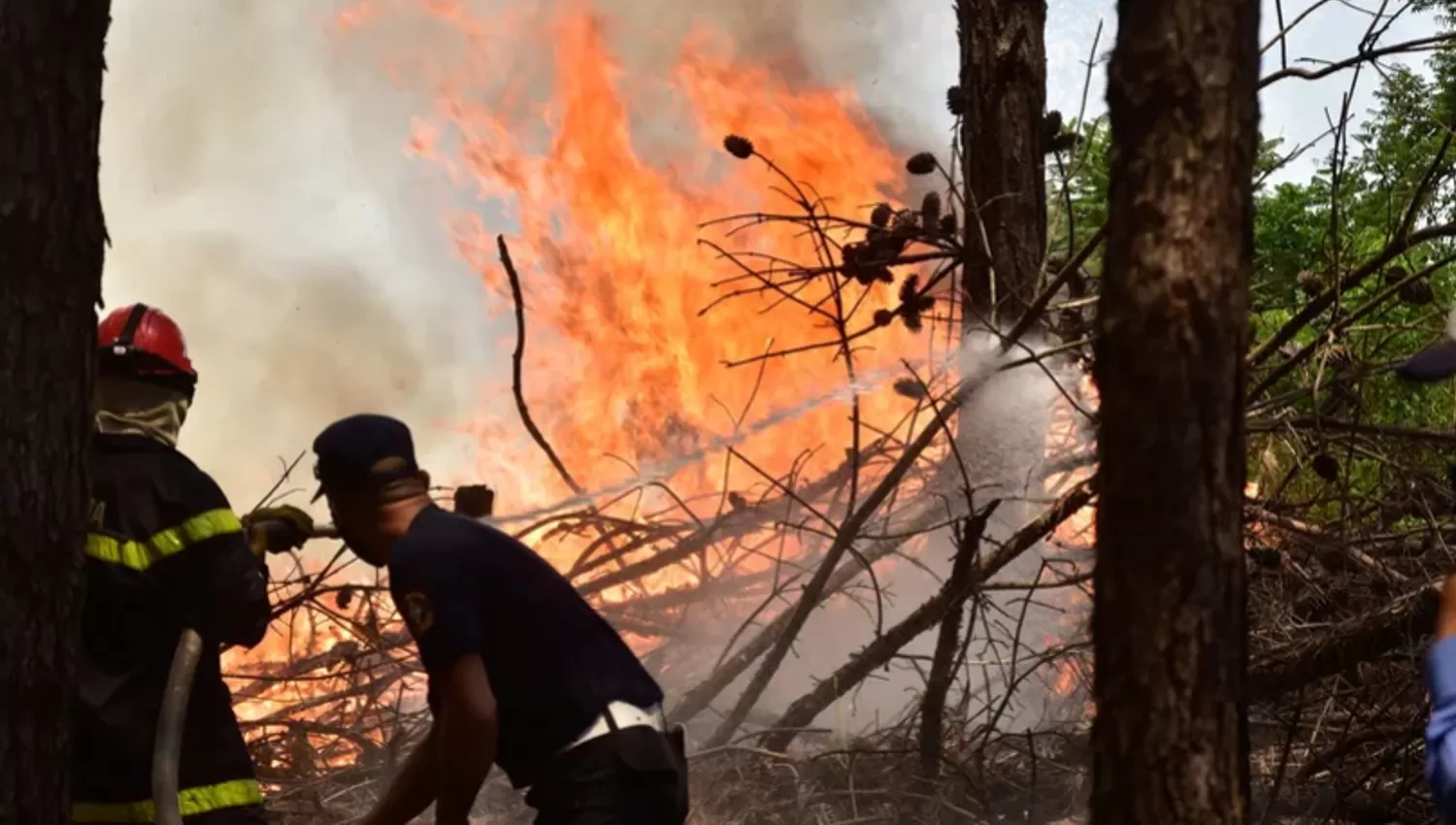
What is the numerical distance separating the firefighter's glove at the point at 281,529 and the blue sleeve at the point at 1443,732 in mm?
2811

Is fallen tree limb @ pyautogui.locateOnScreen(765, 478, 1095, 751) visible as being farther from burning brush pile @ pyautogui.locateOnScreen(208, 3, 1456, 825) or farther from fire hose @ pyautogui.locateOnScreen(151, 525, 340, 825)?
fire hose @ pyautogui.locateOnScreen(151, 525, 340, 825)

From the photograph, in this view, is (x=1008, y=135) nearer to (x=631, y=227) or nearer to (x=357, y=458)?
(x=631, y=227)

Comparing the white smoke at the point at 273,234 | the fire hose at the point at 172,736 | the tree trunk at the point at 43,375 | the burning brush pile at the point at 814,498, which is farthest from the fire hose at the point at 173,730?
the white smoke at the point at 273,234

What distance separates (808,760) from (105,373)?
9.20 ft

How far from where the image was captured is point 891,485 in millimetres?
5035

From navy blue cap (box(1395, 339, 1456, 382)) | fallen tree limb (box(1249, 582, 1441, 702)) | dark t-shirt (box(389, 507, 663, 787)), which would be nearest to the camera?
navy blue cap (box(1395, 339, 1456, 382))

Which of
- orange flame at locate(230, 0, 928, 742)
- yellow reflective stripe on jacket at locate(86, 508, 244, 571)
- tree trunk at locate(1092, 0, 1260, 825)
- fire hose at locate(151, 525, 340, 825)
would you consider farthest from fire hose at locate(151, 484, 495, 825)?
orange flame at locate(230, 0, 928, 742)

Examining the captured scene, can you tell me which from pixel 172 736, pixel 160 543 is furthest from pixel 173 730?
pixel 160 543

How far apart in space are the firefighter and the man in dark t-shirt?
0.53 m

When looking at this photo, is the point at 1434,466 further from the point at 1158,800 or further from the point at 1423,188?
the point at 1158,800

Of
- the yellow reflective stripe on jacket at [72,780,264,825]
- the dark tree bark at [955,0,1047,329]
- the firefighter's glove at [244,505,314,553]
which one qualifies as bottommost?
the yellow reflective stripe on jacket at [72,780,264,825]

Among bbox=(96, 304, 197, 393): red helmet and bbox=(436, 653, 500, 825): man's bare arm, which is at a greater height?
bbox=(96, 304, 197, 393): red helmet

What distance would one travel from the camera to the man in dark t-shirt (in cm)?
262

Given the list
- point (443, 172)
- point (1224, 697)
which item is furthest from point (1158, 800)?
point (443, 172)
